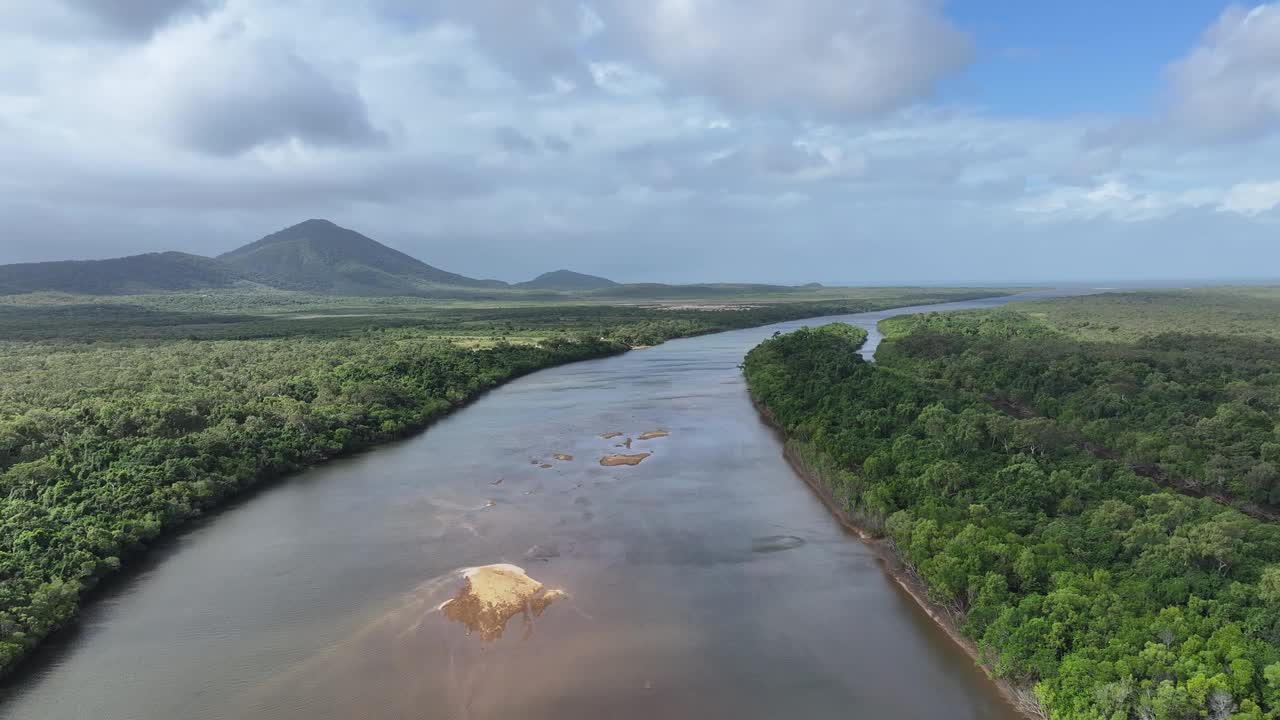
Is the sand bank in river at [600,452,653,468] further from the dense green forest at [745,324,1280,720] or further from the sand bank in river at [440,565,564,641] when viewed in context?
the sand bank in river at [440,565,564,641]

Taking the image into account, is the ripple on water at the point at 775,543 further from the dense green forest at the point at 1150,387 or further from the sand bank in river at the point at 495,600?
the dense green forest at the point at 1150,387

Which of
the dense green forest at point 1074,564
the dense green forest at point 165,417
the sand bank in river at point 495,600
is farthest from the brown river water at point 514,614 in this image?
the dense green forest at point 1074,564

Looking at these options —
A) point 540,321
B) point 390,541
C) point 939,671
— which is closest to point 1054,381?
point 939,671

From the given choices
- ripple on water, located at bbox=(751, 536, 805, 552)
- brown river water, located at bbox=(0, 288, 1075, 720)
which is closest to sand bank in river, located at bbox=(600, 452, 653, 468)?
brown river water, located at bbox=(0, 288, 1075, 720)

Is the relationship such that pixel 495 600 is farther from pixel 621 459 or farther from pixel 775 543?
pixel 621 459

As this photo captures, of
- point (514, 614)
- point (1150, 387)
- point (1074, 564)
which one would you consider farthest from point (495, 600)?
point (1150, 387)

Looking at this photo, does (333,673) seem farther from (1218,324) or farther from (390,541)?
(1218,324)
